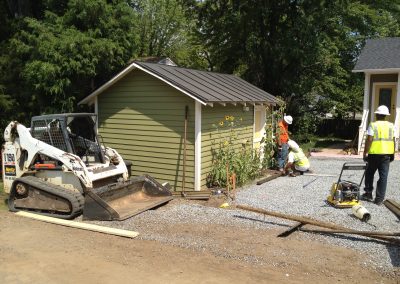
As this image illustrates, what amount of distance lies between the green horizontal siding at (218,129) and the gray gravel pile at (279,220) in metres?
1.25

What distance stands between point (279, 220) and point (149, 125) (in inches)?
186

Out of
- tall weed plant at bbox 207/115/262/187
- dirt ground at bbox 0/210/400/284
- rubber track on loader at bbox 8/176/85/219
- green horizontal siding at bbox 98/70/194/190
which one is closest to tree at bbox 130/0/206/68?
green horizontal siding at bbox 98/70/194/190

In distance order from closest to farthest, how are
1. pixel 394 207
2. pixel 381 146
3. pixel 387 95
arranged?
pixel 394 207
pixel 381 146
pixel 387 95

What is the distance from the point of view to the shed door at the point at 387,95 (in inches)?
692

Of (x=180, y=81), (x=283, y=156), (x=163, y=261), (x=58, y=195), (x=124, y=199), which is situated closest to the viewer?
(x=163, y=261)

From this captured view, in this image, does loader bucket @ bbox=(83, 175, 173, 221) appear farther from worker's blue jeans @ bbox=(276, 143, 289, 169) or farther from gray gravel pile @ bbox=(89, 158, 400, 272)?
worker's blue jeans @ bbox=(276, 143, 289, 169)

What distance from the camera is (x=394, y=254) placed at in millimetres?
6090

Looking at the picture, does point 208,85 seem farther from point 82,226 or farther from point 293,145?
point 82,226

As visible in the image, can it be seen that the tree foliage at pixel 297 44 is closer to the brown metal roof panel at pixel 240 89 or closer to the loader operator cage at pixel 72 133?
the brown metal roof panel at pixel 240 89

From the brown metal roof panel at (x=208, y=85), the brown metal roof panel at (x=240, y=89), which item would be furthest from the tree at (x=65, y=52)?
the brown metal roof panel at (x=240, y=89)

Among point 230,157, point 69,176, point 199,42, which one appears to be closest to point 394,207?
point 230,157

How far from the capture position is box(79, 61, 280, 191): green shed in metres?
10.3

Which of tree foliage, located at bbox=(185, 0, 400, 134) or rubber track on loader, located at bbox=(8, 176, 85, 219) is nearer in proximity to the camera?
rubber track on loader, located at bbox=(8, 176, 85, 219)

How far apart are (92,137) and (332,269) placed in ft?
20.6
